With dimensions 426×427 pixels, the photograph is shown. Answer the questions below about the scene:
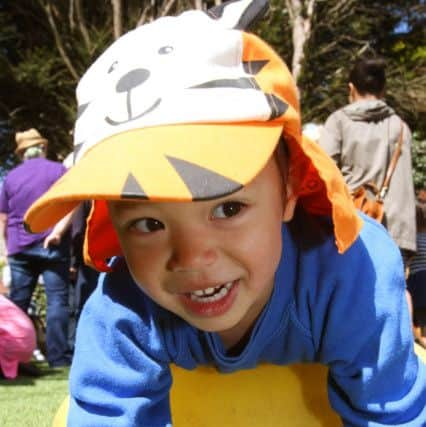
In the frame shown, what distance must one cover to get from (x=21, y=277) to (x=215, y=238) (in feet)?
11.4

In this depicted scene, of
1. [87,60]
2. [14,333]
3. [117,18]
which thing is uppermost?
[117,18]

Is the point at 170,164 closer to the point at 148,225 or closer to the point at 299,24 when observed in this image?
the point at 148,225

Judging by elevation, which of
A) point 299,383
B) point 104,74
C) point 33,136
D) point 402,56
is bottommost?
point 402,56

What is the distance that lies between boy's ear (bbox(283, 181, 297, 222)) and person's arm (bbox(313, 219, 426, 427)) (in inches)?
5.3

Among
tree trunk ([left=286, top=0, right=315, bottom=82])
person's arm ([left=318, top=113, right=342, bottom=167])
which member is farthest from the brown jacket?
tree trunk ([left=286, top=0, right=315, bottom=82])

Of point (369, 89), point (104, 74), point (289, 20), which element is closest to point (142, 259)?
point (104, 74)

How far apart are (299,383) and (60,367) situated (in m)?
3.18

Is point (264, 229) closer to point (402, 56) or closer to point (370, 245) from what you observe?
point (370, 245)

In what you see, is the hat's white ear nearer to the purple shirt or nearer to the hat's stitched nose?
the hat's stitched nose

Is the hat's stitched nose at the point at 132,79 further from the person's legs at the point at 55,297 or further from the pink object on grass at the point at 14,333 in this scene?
the person's legs at the point at 55,297

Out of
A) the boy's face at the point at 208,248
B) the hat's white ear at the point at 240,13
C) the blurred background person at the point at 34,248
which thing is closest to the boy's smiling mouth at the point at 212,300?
the boy's face at the point at 208,248

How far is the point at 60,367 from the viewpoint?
4.69 meters

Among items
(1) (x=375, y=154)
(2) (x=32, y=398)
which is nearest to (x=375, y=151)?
(1) (x=375, y=154)

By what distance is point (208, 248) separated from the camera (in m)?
1.26
